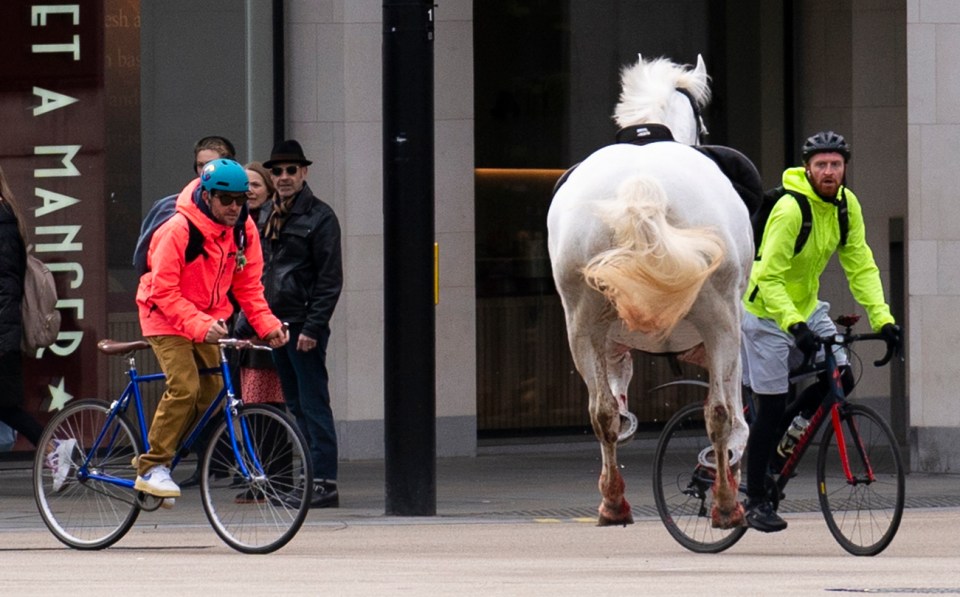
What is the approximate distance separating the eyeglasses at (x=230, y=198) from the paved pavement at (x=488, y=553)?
156 cm

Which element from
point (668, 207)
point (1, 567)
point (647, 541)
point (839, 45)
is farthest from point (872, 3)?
point (1, 567)

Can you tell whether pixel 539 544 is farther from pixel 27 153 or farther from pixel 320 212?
pixel 27 153

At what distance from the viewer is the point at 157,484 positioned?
8.94 m

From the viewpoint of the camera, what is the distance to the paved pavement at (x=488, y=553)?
7.07 m

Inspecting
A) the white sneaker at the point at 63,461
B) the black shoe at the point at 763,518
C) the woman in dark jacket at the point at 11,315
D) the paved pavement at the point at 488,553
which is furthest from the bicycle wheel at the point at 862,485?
the woman in dark jacket at the point at 11,315

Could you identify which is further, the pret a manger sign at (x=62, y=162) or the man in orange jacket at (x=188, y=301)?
the pret a manger sign at (x=62, y=162)

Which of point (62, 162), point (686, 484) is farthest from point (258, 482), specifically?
point (62, 162)

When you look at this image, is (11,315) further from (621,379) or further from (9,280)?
(621,379)

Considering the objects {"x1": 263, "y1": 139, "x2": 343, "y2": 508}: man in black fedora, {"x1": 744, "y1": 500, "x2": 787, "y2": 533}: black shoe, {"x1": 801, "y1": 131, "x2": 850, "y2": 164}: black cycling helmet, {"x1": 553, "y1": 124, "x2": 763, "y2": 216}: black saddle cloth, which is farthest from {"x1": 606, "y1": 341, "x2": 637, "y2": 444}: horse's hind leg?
{"x1": 263, "y1": 139, "x2": 343, "y2": 508}: man in black fedora

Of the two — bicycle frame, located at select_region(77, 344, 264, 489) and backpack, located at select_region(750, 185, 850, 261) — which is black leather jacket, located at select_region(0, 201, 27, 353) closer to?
bicycle frame, located at select_region(77, 344, 264, 489)

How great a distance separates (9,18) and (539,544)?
5541 mm

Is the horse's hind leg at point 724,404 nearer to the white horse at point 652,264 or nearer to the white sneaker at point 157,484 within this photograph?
the white horse at point 652,264

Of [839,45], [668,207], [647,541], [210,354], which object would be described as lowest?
[647,541]

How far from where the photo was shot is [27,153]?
1273 centimetres
